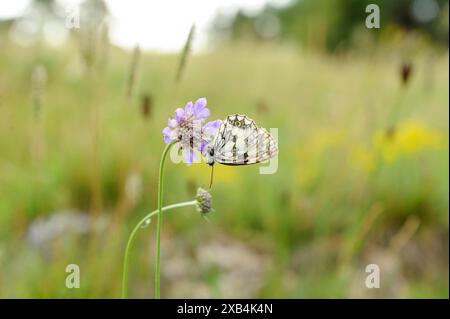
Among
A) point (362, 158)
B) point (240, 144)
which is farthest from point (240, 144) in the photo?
point (362, 158)

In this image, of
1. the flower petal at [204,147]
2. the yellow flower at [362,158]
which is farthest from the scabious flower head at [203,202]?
the yellow flower at [362,158]

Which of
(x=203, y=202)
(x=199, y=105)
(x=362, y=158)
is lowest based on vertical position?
→ (x=203, y=202)

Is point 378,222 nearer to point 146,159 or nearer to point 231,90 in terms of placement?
point 146,159

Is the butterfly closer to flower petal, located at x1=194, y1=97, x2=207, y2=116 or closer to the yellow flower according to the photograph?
flower petal, located at x1=194, y1=97, x2=207, y2=116

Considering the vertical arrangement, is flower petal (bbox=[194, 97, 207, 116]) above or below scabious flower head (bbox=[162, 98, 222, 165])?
above

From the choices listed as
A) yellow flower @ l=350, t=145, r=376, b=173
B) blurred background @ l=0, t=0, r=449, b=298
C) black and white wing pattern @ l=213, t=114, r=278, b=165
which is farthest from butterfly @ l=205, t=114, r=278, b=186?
yellow flower @ l=350, t=145, r=376, b=173

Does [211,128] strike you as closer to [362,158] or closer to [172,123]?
[172,123]
